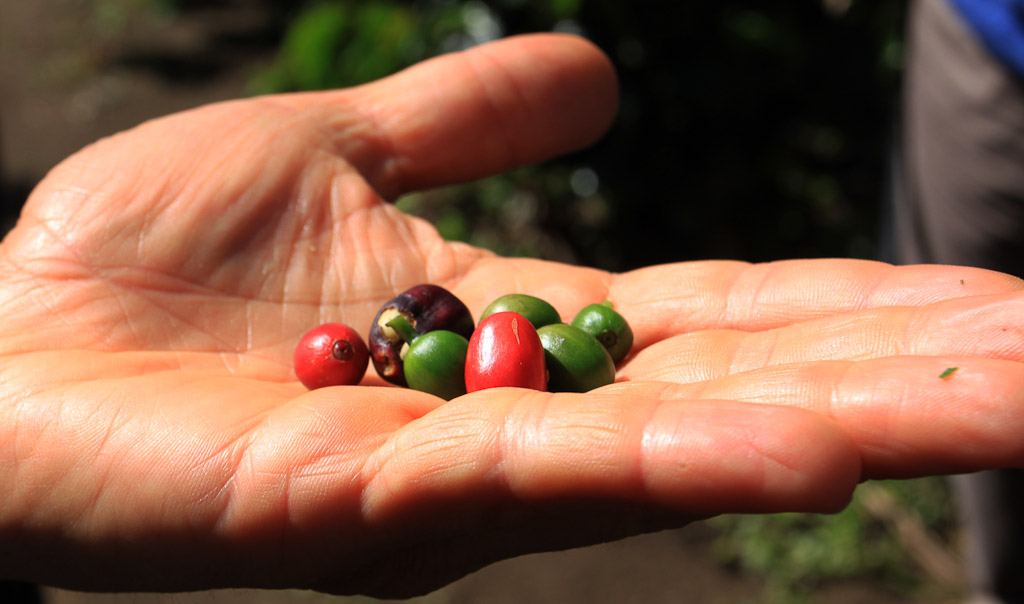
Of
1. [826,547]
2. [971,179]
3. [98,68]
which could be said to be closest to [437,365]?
[971,179]

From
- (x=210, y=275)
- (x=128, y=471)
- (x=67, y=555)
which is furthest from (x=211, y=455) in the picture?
(x=210, y=275)

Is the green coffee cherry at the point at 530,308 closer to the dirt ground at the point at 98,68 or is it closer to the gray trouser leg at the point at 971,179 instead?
the gray trouser leg at the point at 971,179

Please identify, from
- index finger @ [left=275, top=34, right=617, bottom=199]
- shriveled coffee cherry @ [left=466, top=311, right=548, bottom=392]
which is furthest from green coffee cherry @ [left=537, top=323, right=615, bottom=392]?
index finger @ [left=275, top=34, right=617, bottom=199]

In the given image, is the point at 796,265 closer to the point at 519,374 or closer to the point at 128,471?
the point at 519,374

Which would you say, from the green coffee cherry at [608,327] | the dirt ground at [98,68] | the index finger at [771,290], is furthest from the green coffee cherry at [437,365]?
the dirt ground at [98,68]

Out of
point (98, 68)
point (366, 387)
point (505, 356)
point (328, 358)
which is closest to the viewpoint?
point (505, 356)

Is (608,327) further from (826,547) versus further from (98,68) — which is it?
(98,68)
